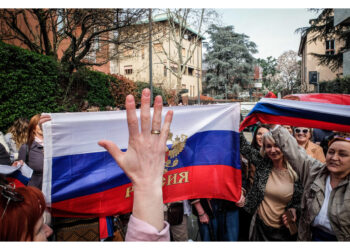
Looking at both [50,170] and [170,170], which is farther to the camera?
[170,170]

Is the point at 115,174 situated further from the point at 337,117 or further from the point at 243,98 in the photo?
the point at 243,98

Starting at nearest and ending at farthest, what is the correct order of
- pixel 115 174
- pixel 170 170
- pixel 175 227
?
1. pixel 115 174
2. pixel 170 170
3. pixel 175 227

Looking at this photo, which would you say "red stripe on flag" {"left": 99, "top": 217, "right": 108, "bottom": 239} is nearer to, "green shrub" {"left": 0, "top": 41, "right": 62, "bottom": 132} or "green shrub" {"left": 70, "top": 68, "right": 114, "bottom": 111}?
"green shrub" {"left": 0, "top": 41, "right": 62, "bottom": 132}

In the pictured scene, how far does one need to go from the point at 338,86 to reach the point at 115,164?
66.1 ft

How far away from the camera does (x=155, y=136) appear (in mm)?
1052

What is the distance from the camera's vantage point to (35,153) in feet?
9.89

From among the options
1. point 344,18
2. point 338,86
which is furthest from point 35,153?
point 338,86

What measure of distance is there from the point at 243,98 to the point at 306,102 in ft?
137

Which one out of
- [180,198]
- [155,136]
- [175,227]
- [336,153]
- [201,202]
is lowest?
[175,227]

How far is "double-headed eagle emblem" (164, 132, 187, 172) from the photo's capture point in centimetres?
272

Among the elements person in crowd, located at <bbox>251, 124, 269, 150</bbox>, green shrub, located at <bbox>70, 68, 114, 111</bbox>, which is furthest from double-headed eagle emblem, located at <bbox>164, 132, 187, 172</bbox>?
green shrub, located at <bbox>70, 68, 114, 111</bbox>

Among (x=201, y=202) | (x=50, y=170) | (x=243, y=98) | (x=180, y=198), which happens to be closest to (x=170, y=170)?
(x=180, y=198)

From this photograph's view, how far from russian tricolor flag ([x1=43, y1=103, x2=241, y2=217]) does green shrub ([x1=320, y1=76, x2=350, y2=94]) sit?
1740cm

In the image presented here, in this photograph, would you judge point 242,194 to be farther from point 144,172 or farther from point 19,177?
point 19,177
